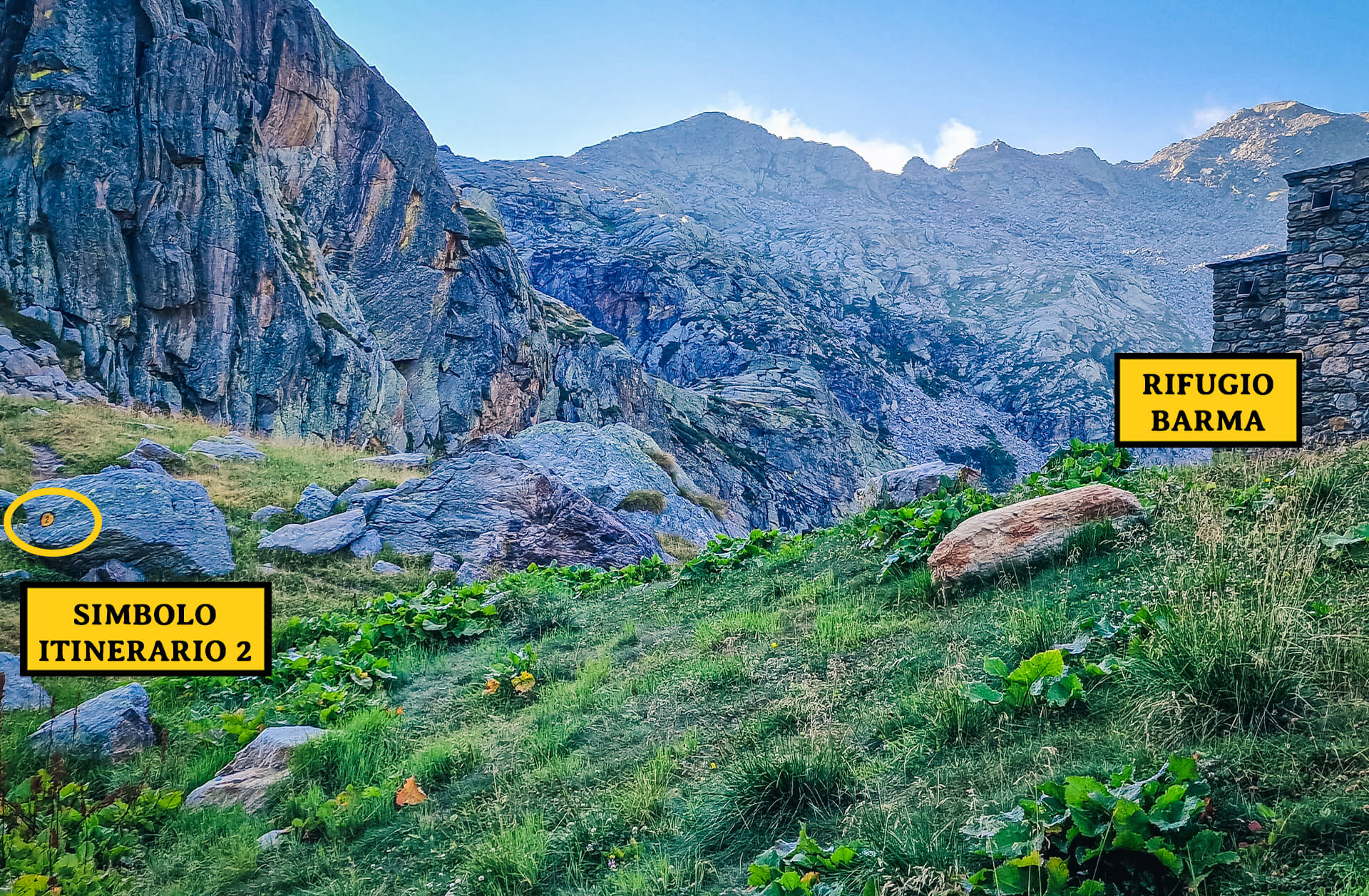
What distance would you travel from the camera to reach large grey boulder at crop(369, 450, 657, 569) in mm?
15750

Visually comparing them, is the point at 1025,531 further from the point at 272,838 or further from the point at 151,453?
the point at 151,453

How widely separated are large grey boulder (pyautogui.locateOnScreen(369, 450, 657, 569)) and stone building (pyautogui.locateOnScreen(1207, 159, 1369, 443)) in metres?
14.8

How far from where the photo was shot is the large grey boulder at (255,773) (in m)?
6.55

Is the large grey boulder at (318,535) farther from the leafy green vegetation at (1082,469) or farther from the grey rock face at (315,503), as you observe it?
the leafy green vegetation at (1082,469)

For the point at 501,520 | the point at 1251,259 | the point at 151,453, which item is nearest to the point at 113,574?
the point at 151,453

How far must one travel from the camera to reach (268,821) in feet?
20.5

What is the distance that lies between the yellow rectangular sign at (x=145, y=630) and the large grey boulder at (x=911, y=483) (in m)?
9.99

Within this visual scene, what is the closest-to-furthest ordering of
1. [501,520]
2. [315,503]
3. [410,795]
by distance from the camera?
[410,795] < [315,503] < [501,520]

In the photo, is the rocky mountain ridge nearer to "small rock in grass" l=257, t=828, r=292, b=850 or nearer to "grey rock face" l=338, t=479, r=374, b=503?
"grey rock face" l=338, t=479, r=374, b=503

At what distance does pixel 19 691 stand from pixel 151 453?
9.03 metres

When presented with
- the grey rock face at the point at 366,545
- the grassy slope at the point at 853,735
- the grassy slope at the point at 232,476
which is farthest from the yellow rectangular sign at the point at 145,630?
the grey rock face at the point at 366,545

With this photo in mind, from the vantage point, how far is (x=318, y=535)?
1455cm

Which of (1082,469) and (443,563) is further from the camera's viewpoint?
(443,563)

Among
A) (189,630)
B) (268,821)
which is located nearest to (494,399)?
(189,630)
